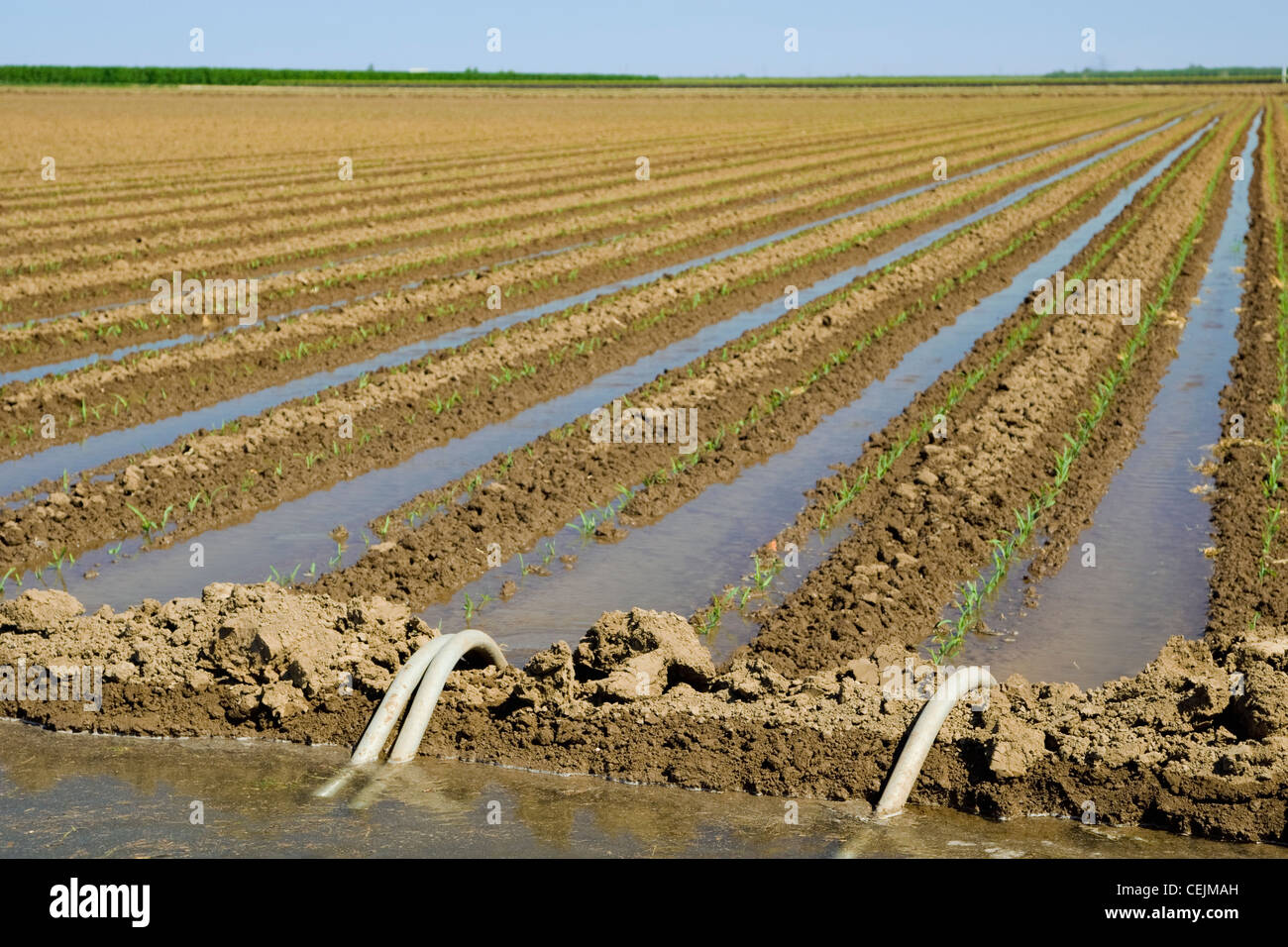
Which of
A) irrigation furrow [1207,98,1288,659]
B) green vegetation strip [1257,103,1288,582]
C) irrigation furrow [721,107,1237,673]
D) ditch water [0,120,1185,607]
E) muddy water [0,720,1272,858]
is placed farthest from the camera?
green vegetation strip [1257,103,1288,582]

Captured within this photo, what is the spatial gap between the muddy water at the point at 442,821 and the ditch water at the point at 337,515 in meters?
1.63

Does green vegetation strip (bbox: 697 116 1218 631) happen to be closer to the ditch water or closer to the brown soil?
the ditch water

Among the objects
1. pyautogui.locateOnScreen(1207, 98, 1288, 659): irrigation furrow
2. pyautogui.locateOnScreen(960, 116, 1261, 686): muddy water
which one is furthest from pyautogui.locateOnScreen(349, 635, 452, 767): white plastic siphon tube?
pyautogui.locateOnScreen(1207, 98, 1288, 659): irrigation furrow

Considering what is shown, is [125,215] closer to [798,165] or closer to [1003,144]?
[798,165]

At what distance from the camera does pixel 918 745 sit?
16.0 ft

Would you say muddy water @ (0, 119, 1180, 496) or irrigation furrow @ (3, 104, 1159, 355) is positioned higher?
irrigation furrow @ (3, 104, 1159, 355)

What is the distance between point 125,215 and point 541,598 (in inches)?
664

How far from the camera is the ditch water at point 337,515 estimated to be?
729 centimetres

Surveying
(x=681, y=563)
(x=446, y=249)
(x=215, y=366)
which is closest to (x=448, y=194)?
(x=446, y=249)

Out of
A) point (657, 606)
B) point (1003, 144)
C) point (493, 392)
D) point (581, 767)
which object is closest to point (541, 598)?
point (657, 606)

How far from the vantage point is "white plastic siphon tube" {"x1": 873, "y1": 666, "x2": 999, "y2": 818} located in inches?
188

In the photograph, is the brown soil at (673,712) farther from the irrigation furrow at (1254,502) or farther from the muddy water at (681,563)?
the muddy water at (681,563)

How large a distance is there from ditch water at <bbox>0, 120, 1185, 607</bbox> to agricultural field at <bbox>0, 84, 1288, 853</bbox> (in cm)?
4

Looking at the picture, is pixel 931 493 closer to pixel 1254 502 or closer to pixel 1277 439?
pixel 1254 502
